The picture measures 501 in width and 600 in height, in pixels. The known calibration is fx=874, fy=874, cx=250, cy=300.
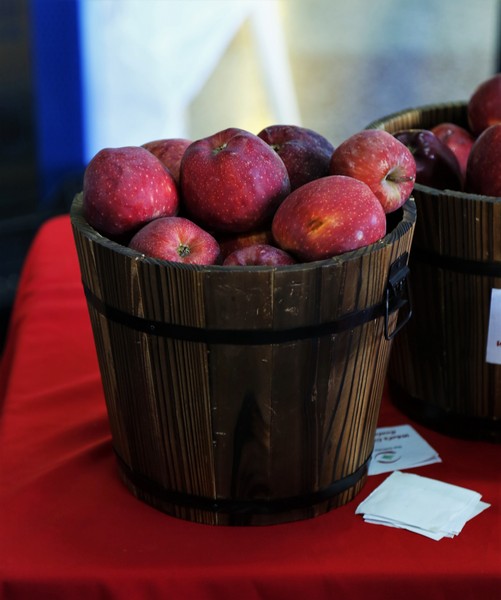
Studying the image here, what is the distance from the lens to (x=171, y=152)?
105 cm

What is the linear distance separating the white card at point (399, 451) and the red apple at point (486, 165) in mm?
316

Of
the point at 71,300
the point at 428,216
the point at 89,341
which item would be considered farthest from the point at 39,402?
the point at 428,216

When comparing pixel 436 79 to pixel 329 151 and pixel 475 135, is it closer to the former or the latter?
pixel 475 135

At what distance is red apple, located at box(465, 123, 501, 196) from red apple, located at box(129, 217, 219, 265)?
0.37 metres

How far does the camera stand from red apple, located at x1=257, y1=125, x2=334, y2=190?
1.03 metres

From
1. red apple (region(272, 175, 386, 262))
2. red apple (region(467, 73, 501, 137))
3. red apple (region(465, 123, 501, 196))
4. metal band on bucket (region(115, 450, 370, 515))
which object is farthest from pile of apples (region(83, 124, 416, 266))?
red apple (region(467, 73, 501, 137))

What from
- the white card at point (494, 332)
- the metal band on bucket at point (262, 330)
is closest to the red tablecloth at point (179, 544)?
the white card at point (494, 332)

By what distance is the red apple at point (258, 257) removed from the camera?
0.86 metres

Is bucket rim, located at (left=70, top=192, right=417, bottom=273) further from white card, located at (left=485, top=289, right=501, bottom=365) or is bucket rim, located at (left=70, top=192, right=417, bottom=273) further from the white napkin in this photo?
the white napkin

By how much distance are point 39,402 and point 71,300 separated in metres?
0.32

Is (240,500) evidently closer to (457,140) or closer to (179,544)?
(179,544)

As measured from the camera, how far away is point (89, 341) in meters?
1.33

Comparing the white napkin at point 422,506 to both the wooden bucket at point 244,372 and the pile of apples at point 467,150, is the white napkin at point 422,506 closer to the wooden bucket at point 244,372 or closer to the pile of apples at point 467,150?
the wooden bucket at point 244,372

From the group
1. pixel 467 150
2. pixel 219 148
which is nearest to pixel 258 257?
pixel 219 148
